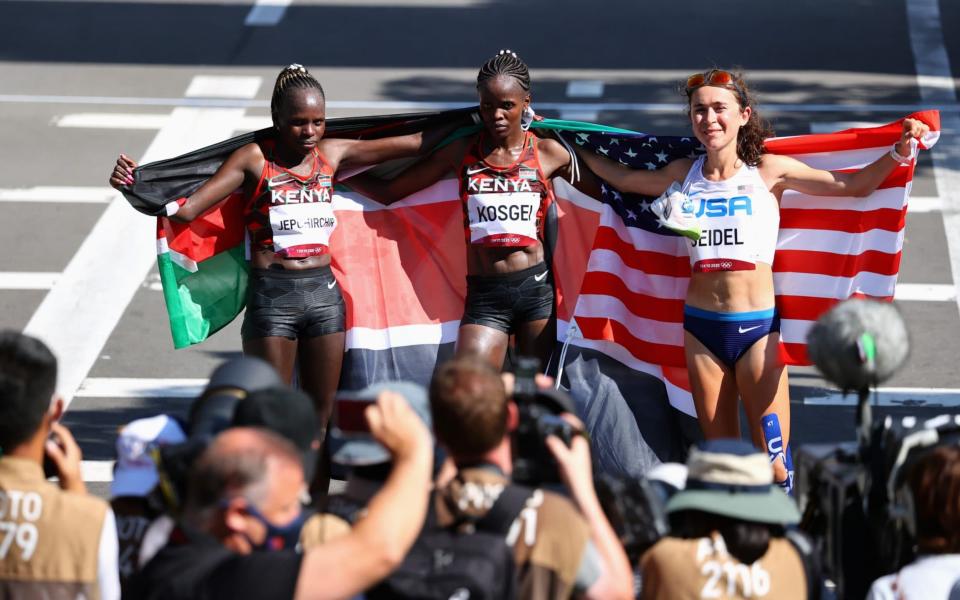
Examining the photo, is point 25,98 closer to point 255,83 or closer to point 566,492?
point 255,83

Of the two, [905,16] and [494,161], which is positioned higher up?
[905,16]

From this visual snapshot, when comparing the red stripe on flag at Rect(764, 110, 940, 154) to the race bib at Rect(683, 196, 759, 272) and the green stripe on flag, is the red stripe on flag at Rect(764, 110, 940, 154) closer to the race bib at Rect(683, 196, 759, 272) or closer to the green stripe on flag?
the race bib at Rect(683, 196, 759, 272)

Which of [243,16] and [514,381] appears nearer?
[514,381]

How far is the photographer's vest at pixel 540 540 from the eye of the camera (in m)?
4.05

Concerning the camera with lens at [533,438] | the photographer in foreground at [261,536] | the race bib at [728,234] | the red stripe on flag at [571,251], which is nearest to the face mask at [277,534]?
the photographer in foreground at [261,536]

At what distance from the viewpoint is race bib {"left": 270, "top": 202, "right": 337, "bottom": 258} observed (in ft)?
24.5

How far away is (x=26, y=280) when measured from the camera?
39.6ft

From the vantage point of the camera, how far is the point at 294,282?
24.6 ft

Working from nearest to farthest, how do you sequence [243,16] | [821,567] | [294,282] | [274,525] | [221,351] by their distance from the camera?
[274,525] → [821,567] → [294,282] → [221,351] → [243,16]

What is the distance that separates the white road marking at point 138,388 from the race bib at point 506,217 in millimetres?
3526

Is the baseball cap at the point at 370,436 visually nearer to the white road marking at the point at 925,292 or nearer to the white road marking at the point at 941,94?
the white road marking at the point at 925,292

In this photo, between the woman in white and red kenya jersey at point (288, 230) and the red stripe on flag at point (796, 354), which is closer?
the woman in white and red kenya jersey at point (288, 230)

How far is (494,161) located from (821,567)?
3644 millimetres

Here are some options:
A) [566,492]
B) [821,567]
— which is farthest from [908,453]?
[566,492]
